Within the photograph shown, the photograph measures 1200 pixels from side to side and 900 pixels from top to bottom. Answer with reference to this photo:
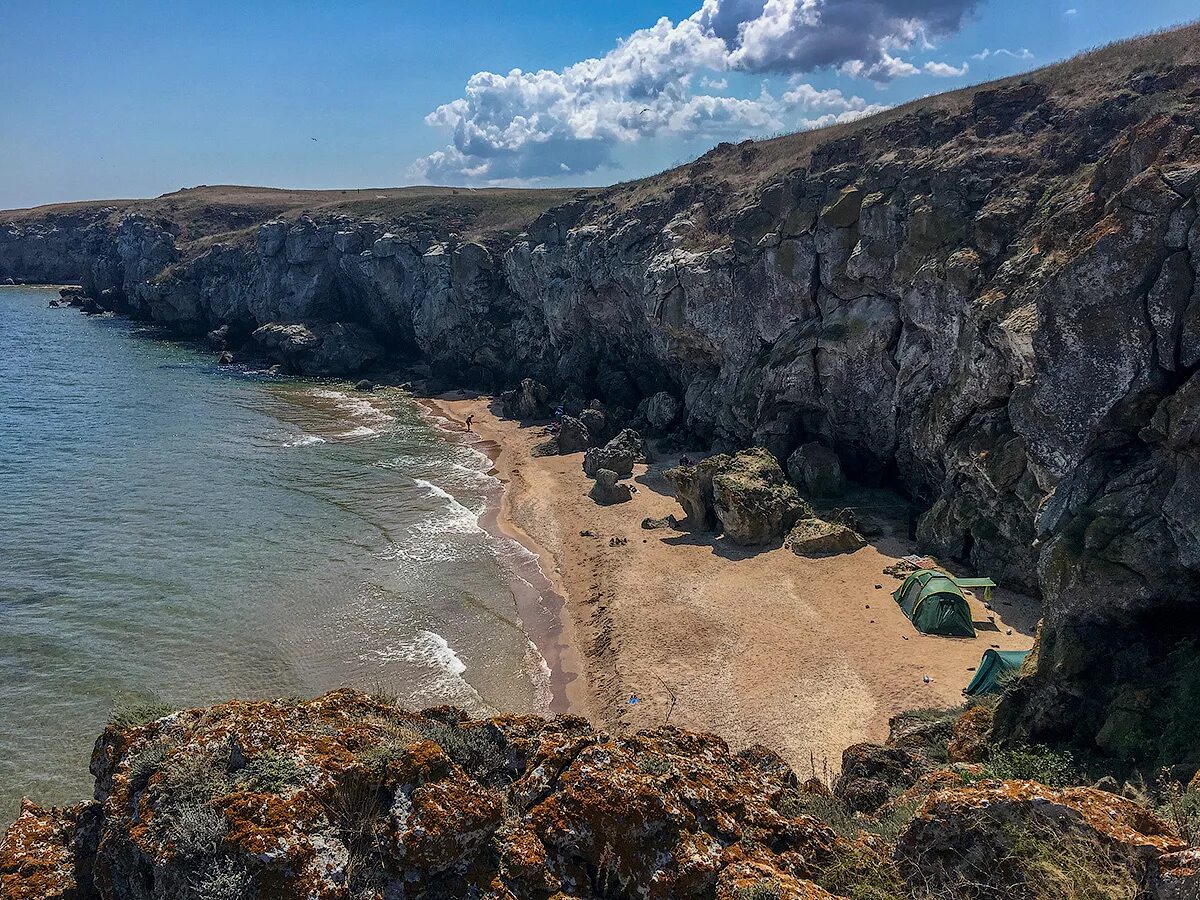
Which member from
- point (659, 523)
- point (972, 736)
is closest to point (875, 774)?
point (972, 736)

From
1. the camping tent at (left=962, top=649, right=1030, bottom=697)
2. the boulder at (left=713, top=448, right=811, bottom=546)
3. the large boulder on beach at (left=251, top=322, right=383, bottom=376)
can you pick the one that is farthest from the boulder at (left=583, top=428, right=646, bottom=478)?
the large boulder on beach at (left=251, top=322, right=383, bottom=376)

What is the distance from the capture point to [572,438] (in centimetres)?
4094

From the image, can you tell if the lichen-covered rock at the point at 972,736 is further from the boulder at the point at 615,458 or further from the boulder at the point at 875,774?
the boulder at the point at 615,458

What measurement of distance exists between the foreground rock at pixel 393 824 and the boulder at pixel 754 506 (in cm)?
2024

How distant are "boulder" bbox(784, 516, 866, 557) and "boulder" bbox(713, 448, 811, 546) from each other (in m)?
1.17

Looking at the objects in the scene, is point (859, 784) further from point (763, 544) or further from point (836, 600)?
point (763, 544)

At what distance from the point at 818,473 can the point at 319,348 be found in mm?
50449

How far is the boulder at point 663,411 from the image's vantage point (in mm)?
42656

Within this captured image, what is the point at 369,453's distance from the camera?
40.7 m

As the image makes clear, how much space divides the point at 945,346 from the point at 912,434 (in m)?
3.77

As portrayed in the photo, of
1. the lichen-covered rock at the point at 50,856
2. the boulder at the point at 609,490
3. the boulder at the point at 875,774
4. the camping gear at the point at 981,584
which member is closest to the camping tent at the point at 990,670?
the camping gear at the point at 981,584

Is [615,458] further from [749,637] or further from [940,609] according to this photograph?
[940,609]

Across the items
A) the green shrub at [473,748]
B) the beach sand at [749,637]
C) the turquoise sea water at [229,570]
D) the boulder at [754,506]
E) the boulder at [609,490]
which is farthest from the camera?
the boulder at [609,490]

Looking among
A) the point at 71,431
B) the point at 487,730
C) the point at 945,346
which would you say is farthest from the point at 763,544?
the point at 71,431
